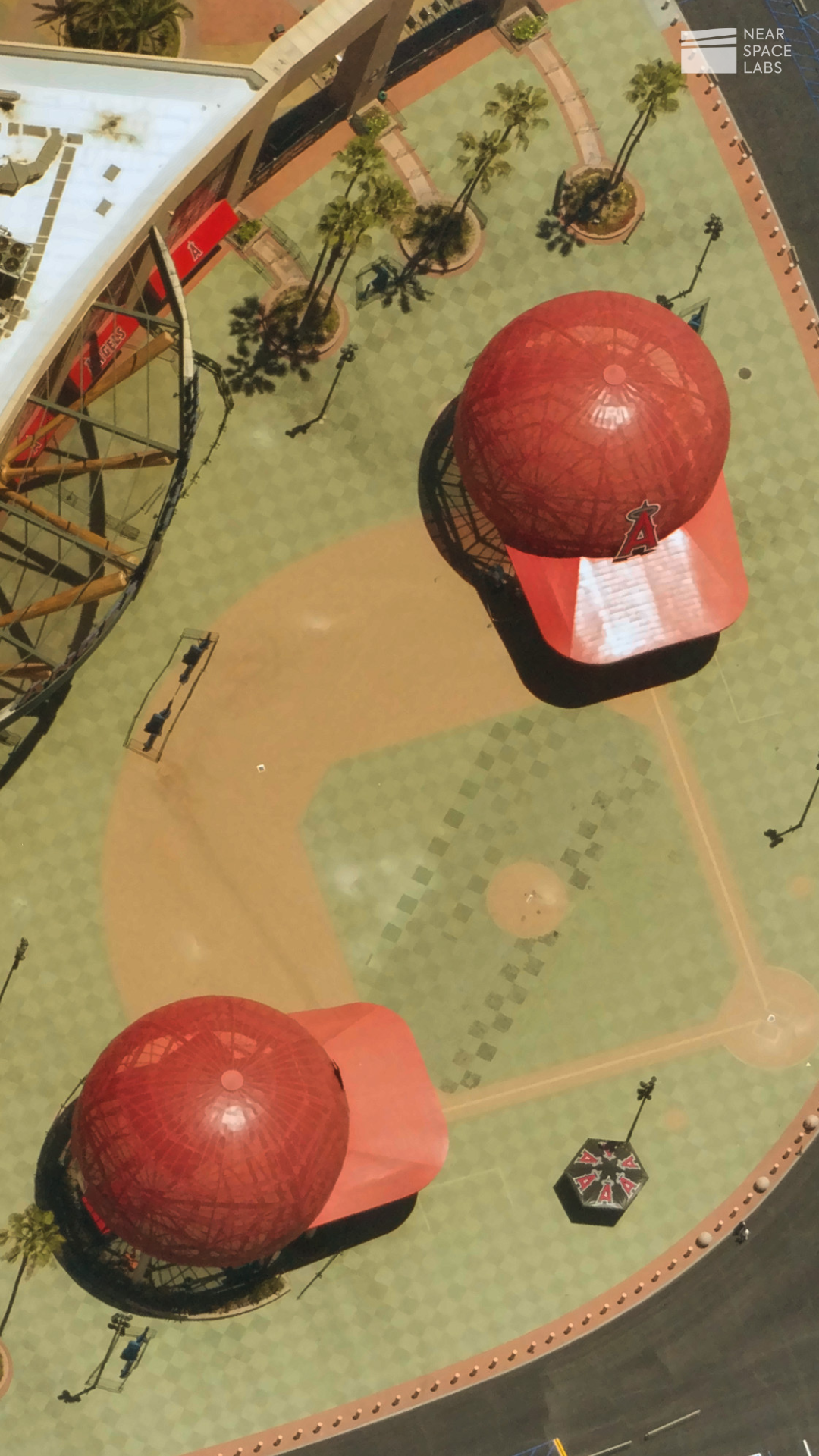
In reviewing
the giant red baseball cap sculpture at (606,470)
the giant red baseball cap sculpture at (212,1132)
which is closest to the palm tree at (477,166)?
the giant red baseball cap sculpture at (606,470)

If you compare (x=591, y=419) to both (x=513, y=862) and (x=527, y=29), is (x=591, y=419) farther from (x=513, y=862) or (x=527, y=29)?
(x=527, y=29)

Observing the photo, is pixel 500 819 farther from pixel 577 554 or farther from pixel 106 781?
pixel 106 781

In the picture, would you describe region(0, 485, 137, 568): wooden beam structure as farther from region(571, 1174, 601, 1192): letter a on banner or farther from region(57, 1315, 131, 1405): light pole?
region(57, 1315, 131, 1405): light pole

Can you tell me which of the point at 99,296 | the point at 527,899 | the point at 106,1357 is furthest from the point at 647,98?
the point at 106,1357

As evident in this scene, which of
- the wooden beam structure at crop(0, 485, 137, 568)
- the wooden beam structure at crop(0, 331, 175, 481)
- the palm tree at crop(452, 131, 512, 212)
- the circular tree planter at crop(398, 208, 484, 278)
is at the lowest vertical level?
the wooden beam structure at crop(0, 485, 137, 568)

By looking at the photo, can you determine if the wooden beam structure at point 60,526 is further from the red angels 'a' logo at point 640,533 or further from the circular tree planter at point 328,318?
the red angels 'a' logo at point 640,533

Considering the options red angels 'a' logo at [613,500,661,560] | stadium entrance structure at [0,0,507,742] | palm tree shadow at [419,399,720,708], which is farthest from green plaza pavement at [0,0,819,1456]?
red angels 'a' logo at [613,500,661,560]
